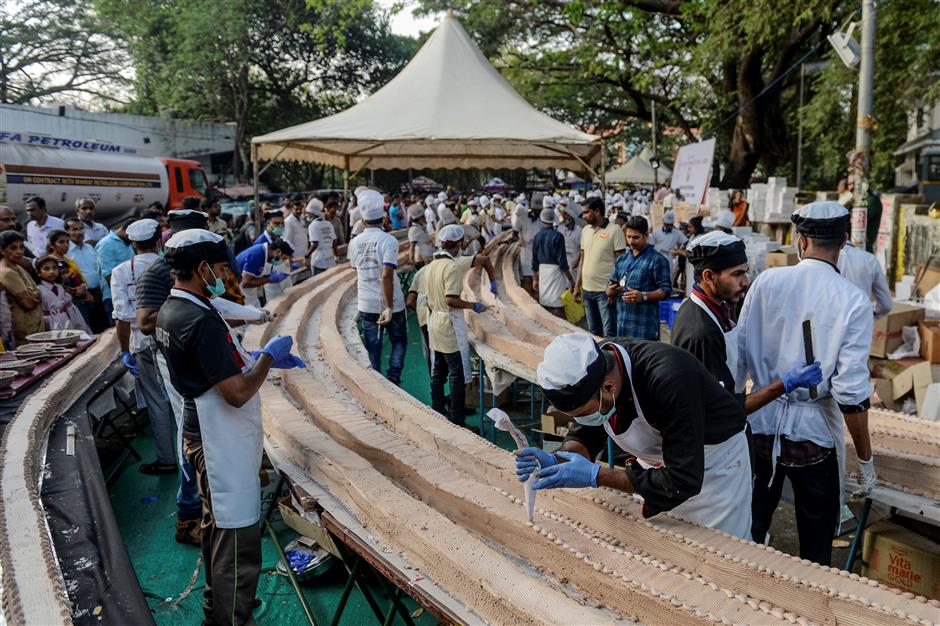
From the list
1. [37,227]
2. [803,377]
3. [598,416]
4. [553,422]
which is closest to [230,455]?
[598,416]

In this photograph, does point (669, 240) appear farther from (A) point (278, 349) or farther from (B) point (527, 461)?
(B) point (527, 461)

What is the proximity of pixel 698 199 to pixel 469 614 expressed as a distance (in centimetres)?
963

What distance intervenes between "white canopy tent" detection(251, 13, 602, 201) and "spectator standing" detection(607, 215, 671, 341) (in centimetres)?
277

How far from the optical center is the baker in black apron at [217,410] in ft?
9.28

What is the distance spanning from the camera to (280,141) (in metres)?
9.25

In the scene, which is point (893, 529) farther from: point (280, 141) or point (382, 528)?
point (280, 141)

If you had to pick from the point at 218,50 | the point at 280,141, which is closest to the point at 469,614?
the point at 280,141

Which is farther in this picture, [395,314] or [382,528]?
[395,314]

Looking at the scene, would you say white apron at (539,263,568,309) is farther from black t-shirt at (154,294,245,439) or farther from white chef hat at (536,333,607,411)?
white chef hat at (536,333,607,411)

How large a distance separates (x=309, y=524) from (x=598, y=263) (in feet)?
15.1

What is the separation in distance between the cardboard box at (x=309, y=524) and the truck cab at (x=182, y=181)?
19254 mm

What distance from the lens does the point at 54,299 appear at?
6.75m

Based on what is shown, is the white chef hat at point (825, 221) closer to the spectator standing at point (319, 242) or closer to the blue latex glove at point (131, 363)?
the blue latex glove at point (131, 363)

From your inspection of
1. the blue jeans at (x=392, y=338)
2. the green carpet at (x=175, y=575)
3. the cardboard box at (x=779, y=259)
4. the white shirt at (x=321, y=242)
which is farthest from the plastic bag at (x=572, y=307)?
the green carpet at (x=175, y=575)
